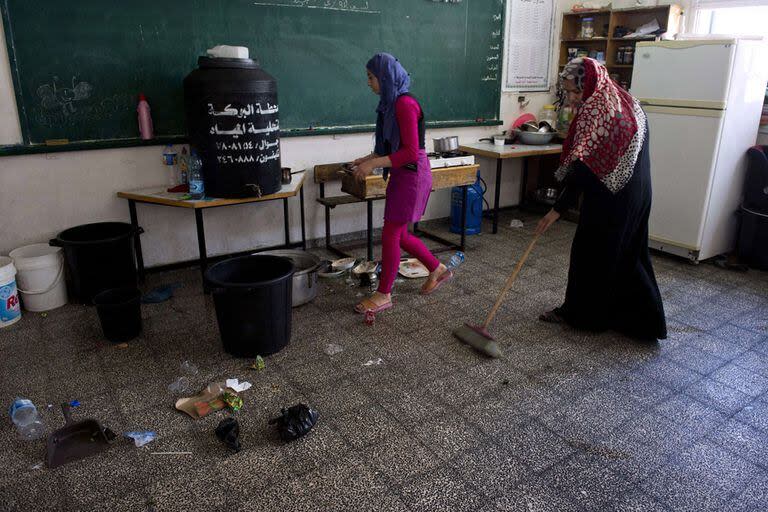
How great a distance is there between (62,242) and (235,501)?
223 cm

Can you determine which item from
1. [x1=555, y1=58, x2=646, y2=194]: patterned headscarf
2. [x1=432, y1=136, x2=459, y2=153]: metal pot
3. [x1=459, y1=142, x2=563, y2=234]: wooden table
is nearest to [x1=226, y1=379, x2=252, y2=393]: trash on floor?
[x1=555, y1=58, x2=646, y2=194]: patterned headscarf

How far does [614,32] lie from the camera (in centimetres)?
513

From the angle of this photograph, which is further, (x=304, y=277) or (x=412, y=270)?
(x=412, y=270)

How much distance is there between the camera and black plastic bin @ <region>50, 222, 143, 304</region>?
3367 millimetres

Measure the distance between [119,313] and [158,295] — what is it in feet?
2.14

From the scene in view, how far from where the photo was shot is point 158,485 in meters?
1.97

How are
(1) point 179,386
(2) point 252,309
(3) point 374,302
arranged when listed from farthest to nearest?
1. (3) point 374,302
2. (2) point 252,309
3. (1) point 179,386

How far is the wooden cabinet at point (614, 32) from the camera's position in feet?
15.8

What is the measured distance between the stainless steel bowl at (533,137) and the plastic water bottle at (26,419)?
4.27 metres

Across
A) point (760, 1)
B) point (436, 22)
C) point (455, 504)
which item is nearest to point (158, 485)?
point (455, 504)

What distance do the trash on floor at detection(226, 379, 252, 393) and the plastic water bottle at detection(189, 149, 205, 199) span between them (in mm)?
1306

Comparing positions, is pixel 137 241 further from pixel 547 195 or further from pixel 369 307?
pixel 547 195

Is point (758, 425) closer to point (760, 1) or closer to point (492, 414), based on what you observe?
point (492, 414)

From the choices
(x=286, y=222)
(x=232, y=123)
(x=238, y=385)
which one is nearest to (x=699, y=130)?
(x=286, y=222)
